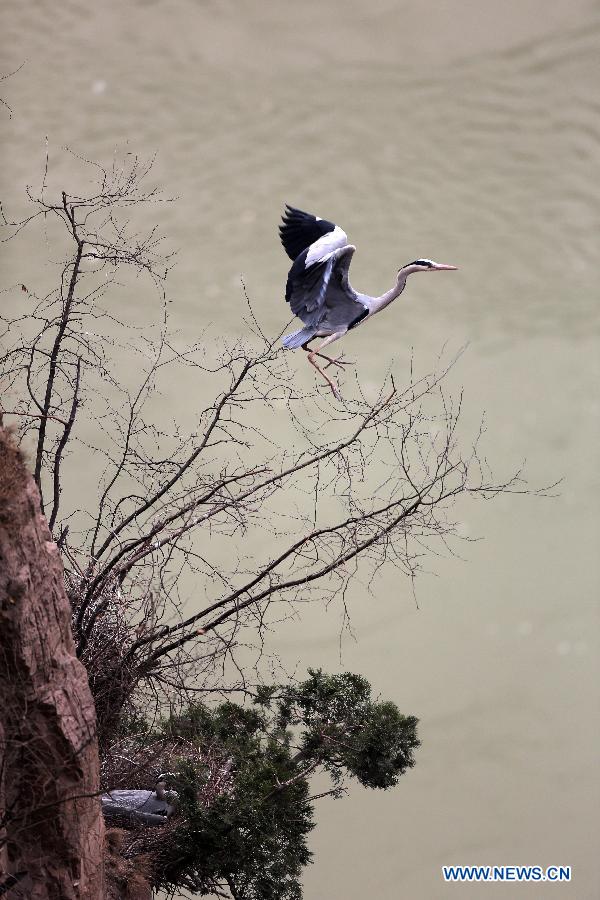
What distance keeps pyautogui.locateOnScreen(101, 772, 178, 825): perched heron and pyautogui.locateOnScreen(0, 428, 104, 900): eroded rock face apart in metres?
0.67

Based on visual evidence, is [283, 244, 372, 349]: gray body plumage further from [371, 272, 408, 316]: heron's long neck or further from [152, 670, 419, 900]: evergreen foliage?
[152, 670, 419, 900]: evergreen foliage

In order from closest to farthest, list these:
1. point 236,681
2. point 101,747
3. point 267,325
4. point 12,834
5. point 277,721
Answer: point 12,834
point 101,747
point 236,681
point 277,721
point 267,325

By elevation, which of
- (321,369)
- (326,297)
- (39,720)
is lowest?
(39,720)

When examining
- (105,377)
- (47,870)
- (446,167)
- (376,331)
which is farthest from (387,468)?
(47,870)

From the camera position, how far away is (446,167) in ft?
20.4

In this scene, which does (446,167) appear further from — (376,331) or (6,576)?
(6,576)

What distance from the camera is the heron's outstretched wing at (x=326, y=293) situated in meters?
3.36

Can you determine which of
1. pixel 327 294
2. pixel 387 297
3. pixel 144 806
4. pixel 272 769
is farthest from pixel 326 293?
pixel 144 806

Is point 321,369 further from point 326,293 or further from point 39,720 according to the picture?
point 39,720

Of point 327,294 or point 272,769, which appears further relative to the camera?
point 272,769

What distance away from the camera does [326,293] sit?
134 inches

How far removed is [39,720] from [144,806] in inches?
41.3

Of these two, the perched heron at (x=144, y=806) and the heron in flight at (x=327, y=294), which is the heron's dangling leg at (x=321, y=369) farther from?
the perched heron at (x=144, y=806)

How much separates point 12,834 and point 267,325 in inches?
143
